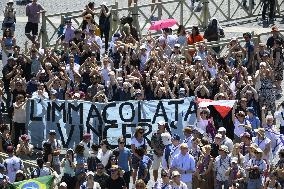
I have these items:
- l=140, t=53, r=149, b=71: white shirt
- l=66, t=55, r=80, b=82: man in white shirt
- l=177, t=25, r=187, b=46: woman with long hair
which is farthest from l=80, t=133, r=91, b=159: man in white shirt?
l=177, t=25, r=187, b=46: woman with long hair

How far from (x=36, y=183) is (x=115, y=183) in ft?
5.74

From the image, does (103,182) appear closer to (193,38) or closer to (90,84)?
(90,84)

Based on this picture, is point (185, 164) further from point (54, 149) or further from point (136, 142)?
point (54, 149)

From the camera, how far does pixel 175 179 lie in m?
34.0

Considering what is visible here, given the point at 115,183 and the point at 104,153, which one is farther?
the point at 104,153

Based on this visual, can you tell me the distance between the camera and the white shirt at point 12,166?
35.9 m

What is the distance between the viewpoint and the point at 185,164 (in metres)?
35.4

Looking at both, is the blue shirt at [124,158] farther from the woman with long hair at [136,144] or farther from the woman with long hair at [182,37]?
the woman with long hair at [182,37]

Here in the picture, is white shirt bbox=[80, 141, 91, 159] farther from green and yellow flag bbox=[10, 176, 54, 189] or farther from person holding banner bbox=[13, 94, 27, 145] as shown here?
person holding banner bbox=[13, 94, 27, 145]

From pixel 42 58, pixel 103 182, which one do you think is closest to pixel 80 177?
pixel 103 182

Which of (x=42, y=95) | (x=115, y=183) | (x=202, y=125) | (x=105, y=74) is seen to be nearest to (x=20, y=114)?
(x=42, y=95)

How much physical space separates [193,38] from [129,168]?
407 inches

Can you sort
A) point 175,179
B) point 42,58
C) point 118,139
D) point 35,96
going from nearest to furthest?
point 175,179, point 118,139, point 35,96, point 42,58

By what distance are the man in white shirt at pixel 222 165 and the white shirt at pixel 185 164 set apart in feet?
1.80
